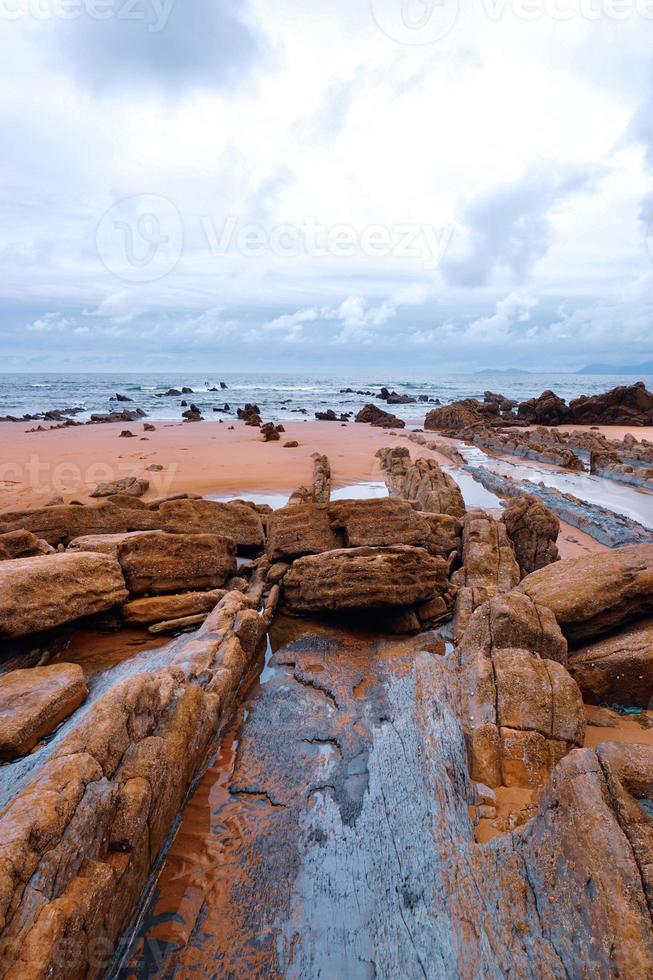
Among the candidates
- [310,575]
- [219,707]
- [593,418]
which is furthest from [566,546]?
[593,418]

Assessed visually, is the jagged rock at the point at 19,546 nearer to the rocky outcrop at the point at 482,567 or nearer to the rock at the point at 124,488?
the rock at the point at 124,488

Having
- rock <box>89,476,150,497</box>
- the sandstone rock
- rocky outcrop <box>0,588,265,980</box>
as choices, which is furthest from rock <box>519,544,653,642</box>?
rock <box>89,476,150,497</box>

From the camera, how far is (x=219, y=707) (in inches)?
186

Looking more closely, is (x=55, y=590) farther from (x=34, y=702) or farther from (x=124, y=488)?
(x=124, y=488)

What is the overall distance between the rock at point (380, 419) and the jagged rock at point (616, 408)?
48.5 ft

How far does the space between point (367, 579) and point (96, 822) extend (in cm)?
404

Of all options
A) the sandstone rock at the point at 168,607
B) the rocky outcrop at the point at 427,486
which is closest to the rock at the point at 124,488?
the sandstone rock at the point at 168,607

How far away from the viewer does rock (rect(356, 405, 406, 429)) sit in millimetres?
38406

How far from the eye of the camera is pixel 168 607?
22.2 ft

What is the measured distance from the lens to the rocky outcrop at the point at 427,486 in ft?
34.9

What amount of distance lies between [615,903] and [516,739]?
1645 mm

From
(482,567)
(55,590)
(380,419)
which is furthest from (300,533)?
(380,419)

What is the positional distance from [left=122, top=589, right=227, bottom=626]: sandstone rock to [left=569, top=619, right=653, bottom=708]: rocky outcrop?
4356mm

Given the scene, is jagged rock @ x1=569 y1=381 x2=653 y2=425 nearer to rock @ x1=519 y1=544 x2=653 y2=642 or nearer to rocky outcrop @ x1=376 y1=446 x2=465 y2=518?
rocky outcrop @ x1=376 y1=446 x2=465 y2=518
